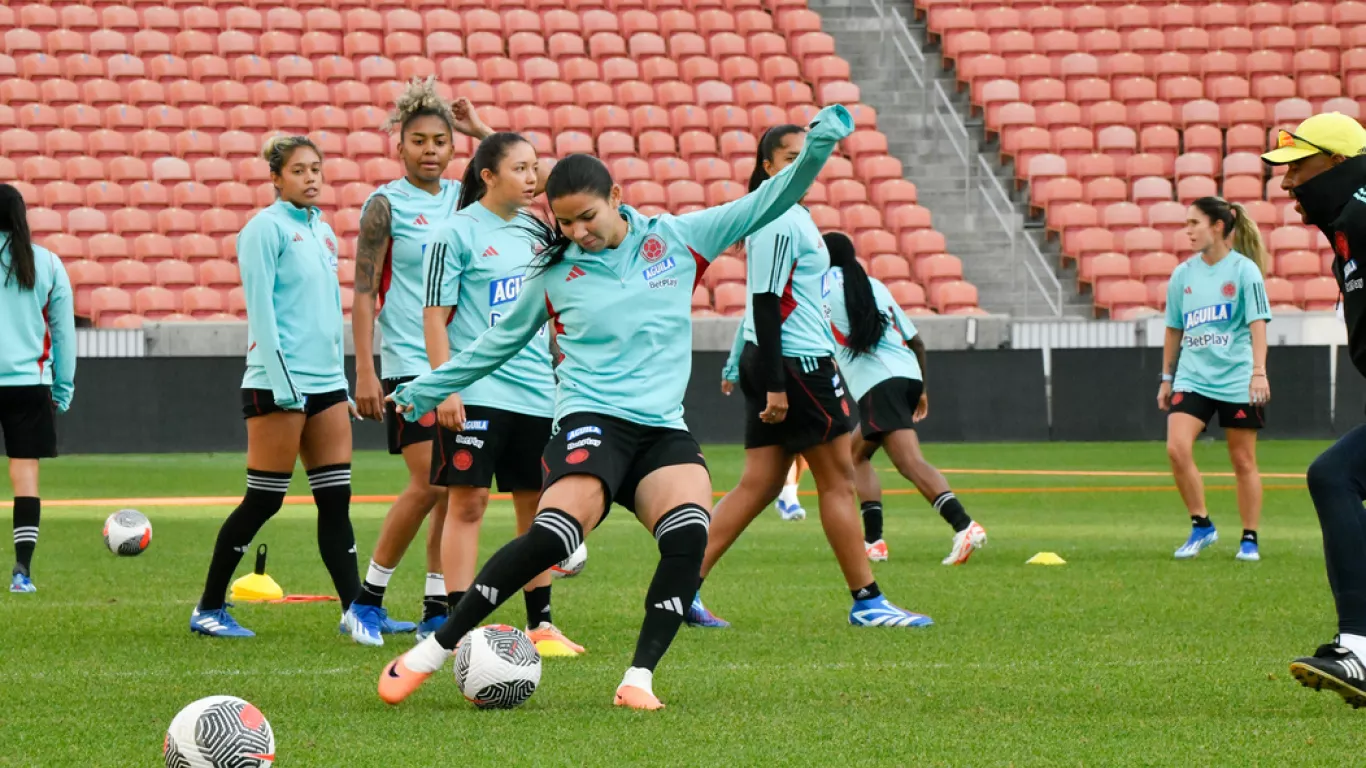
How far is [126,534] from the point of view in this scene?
421 inches

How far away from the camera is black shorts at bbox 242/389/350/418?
7352mm

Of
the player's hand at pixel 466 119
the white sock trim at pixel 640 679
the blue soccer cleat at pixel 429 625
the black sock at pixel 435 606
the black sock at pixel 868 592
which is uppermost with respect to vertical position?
the player's hand at pixel 466 119

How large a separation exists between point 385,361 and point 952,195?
20462 mm

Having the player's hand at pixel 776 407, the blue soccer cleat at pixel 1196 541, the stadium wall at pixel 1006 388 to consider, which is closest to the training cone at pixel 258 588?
the player's hand at pixel 776 407

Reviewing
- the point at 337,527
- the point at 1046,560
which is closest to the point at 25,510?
the point at 337,527

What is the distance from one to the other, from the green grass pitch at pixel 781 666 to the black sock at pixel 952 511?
25 centimetres

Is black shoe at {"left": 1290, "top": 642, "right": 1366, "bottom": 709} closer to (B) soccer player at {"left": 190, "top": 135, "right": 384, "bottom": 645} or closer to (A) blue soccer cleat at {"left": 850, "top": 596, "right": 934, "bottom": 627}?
(A) blue soccer cleat at {"left": 850, "top": 596, "right": 934, "bottom": 627}

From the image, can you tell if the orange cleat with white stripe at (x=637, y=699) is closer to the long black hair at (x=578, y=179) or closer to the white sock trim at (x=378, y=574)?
the long black hair at (x=578, y=179)

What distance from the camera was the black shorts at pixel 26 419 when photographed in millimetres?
9234

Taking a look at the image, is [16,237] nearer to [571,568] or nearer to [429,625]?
[571,568]

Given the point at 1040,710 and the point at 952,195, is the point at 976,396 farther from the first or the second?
the point at 1040,710

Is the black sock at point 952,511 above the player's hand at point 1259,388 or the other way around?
the other way around

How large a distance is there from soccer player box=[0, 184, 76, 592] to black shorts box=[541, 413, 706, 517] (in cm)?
443

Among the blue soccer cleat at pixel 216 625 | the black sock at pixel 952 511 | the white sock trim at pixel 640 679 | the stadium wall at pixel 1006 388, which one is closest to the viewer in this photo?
the white sock trim at pixel 640 679
